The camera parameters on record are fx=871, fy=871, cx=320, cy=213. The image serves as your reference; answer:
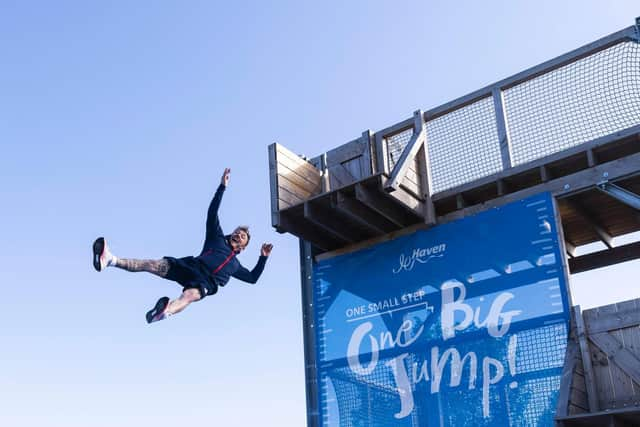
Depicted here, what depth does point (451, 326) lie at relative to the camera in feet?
37.0

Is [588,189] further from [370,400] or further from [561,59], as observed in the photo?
[370,400]

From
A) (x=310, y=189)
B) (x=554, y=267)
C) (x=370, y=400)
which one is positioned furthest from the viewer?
(x=310, y=189)

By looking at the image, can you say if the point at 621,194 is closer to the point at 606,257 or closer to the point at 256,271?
the point at 606,257

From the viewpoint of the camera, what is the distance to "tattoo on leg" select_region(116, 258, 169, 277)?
988cm

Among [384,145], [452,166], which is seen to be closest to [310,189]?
[384,145]

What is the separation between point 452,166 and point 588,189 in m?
1.97

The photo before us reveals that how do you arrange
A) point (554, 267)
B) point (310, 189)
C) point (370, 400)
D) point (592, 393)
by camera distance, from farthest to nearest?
point (310, 189) → point (370, 400) → point (554, 267) → point (592, 393)

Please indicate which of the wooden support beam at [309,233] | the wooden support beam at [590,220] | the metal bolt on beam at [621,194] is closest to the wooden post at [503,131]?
the wooden support beam at [590,220]

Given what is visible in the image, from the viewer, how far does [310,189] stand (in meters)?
12.8

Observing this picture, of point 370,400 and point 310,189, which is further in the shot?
point 310,189

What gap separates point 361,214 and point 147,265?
10.6ft

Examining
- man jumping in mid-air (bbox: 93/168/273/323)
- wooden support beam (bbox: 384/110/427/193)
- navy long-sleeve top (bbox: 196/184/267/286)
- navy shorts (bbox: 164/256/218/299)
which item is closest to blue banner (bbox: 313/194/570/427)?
wooden support beam (bbox: 384/110/427/193)

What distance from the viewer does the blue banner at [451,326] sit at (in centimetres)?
1048

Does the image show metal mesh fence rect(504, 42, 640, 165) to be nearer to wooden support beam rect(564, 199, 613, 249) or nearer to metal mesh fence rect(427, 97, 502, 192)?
metal mesh fence rect(427, 97, 502, 192)
